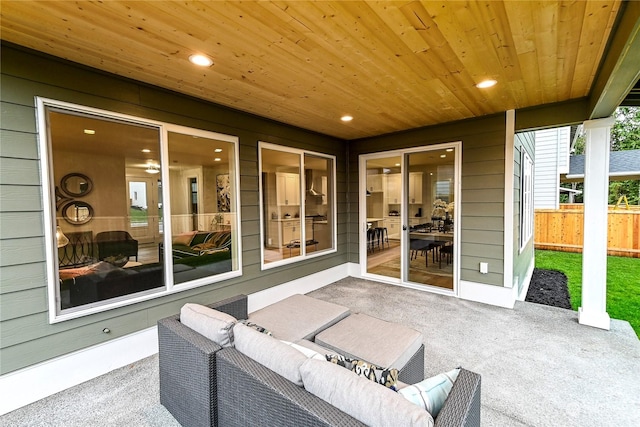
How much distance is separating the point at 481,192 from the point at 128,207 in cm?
452

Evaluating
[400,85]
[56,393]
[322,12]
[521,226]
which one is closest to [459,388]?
[322,12]

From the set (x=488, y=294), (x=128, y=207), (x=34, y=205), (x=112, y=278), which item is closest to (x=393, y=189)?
(x=488, y=294)

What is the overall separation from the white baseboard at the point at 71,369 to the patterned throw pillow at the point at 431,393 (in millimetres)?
2698

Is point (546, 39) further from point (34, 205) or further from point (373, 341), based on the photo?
point (34, 205)

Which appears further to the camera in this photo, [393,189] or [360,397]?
[393,189]

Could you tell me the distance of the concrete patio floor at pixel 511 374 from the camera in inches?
77.0

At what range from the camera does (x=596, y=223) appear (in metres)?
3.21

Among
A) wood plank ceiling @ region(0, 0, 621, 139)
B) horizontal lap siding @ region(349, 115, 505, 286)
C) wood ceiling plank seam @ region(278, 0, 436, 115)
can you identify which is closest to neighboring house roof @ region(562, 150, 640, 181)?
horizontal lap siding @ region(349, 115, 505, 286)

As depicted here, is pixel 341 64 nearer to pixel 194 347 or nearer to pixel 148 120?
pixel 148 120

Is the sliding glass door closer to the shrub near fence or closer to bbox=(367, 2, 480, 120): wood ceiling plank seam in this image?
bbox=(367, 2, 480, 120): wood ceiling plank seam

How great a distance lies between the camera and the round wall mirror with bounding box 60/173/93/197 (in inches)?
92.4

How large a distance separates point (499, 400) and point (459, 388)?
55.7 inches

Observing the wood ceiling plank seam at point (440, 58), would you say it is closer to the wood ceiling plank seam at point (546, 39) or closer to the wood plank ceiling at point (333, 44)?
the wood plank ceiling at point (333, 44)

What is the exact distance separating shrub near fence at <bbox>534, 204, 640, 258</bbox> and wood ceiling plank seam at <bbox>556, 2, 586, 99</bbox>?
18.4ft
